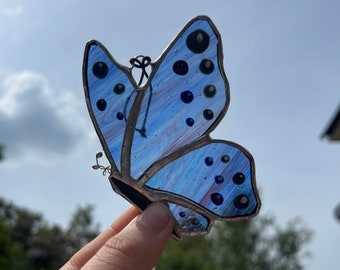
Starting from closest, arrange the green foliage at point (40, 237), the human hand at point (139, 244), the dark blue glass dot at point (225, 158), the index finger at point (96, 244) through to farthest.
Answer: the human hand at point (139, 244) → the dark blue glass dot at point (225, 158) → the index finger at point (96, 244) → the green foliage at point (40, 237)

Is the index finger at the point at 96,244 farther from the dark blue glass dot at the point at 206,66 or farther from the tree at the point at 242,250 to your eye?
the tree at the point at 242,250

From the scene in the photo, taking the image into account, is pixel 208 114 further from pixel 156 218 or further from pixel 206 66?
pixel 156 218

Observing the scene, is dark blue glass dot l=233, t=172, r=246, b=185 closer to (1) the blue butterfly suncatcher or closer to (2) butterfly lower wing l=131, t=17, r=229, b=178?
(1) the blue butterfly suncatcher

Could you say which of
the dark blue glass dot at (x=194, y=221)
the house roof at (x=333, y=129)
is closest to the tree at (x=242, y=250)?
the house roof at (x=333, y=129)

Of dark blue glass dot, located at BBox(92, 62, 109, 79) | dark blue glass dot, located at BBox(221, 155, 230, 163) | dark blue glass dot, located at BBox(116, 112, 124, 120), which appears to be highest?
dark blue glass dot, located at BBox(92, 62, 109, 79)

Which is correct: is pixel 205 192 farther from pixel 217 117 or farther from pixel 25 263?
pixel 25 263

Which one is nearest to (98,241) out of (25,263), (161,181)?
(161,181)

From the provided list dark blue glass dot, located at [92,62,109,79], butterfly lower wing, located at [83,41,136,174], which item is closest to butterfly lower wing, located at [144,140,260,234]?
butterfly lower wing, located at [83,41,136,174]
